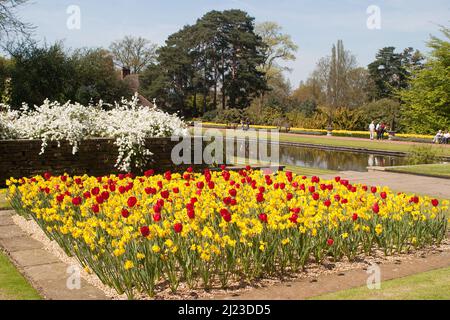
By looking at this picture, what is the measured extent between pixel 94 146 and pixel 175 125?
2.17 metres

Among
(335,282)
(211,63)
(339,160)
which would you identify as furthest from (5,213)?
(211,63)

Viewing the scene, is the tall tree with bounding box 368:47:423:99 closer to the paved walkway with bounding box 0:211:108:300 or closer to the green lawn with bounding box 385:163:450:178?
the green lawn with bounding box 385:163:450:178

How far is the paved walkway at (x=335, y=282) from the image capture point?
458cm

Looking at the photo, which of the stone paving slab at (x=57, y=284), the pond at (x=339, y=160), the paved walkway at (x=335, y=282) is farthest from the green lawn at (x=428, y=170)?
the stone paving slab at (x=57, y=284)

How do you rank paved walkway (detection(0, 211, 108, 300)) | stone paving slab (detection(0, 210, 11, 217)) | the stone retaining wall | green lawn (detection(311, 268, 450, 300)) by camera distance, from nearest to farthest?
green lawn (detection(311, 268, 450, 300)) < paved walkway (detection(0, 211, 108, 300)) < stone paving slab (detection(0, 210, 11, 217)) < the stone retaining wall

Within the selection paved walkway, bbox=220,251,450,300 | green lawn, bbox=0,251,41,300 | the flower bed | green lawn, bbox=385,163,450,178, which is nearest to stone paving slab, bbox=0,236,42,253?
the flower bed

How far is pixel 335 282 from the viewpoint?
4.95 meters

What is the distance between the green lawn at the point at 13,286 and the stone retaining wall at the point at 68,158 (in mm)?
5889

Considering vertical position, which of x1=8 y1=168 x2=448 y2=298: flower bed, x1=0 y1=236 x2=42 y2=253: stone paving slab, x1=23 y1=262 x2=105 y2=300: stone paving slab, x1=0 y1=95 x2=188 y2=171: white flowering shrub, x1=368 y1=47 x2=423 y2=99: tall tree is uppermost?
x1=368 y1=47 x2=423 y2=99: tall tree

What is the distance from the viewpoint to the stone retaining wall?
1083 centimetres

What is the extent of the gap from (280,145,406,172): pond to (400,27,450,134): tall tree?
10.5 ft

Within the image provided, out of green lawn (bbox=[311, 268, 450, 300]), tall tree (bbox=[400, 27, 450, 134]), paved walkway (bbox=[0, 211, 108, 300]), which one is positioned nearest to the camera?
green lawn (bbox=[311, 268, 450, 300])

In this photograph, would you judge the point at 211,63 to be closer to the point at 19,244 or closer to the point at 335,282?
the point at 19,244

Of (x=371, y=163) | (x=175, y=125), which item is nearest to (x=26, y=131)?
(x=175, y=125)
